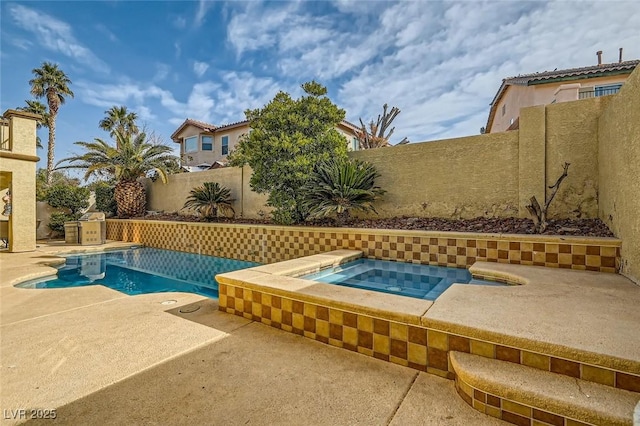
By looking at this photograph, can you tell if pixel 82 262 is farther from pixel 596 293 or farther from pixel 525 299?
pixel 596 293

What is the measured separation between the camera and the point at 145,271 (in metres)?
6.62

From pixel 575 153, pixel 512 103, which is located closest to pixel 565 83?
pixel 512 103

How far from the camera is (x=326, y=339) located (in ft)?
7.57

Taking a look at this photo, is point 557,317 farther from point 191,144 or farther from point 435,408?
point 191,144

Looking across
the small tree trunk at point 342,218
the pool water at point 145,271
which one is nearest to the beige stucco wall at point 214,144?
the pool water at point 145,271

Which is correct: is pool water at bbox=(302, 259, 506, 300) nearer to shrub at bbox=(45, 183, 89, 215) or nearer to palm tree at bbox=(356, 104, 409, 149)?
palm tree at bbox=(356, 104, 409, 149)

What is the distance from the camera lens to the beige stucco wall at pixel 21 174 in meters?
7.45

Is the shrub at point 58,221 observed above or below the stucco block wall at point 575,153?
below

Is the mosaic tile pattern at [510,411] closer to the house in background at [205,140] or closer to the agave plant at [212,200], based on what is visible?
the agave plant at [212,200]

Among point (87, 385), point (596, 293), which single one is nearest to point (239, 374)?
point (87, 385)

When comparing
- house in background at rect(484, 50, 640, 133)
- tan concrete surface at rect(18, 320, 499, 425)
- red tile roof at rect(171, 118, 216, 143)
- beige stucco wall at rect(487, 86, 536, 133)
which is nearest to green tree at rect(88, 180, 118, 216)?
red tile roof at rect(171, 118, 216, 143)

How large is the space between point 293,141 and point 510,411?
6054 millimetres

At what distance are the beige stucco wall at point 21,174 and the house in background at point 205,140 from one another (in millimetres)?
10504

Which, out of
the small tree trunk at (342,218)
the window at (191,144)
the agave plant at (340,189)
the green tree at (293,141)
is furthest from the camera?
the window at (191,144)
